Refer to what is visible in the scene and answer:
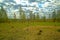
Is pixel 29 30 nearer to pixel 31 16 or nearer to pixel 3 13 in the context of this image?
pixel 31 16

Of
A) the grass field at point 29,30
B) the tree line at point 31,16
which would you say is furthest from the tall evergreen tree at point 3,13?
the grass field at point 29,30

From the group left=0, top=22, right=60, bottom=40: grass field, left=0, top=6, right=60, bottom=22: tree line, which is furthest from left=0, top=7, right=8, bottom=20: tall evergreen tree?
left=0, top=22, right=60, bottom=40: grass field

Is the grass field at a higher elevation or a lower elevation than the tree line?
lower

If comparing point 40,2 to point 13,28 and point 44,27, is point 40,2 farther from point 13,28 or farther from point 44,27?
point 13,28

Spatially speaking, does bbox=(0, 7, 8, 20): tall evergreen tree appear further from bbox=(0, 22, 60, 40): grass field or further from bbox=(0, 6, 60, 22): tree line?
bbox=(0, 22, 60, 40): grass field

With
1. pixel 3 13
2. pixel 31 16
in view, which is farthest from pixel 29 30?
pixel 3 13

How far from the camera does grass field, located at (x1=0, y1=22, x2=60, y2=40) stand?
10.5ft

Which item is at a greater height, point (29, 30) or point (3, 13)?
point (3, 13)

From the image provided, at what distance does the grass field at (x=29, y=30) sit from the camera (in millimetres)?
3199

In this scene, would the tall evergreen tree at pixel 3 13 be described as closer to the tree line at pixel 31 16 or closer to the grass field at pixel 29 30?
the tree line at pixel 31 16

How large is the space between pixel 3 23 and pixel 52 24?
1093 mm

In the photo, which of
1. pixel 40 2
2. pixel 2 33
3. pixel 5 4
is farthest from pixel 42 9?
pixel 2 33

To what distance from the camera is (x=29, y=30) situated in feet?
10.6

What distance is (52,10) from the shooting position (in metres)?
3.30
